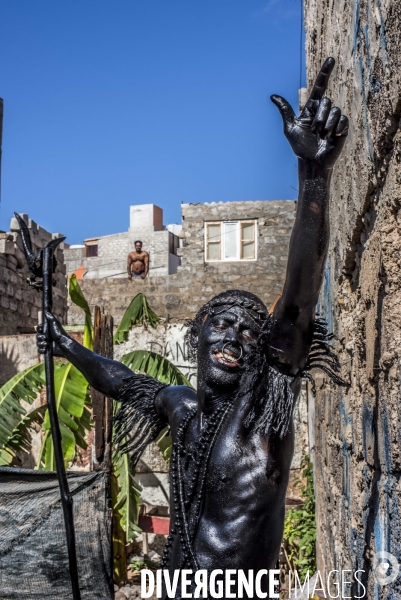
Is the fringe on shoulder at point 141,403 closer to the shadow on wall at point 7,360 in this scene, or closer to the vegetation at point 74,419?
the vegetation at point 74,419

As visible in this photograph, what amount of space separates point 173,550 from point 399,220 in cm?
139

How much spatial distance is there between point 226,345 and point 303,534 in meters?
6.24

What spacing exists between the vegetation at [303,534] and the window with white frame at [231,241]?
8317 millimetres

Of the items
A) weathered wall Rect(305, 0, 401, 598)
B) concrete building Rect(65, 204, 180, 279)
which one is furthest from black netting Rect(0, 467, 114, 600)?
concrete building Rect(65, 204, 180, 279)

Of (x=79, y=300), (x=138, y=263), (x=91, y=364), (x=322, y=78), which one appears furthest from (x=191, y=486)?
(x=138, y=263)

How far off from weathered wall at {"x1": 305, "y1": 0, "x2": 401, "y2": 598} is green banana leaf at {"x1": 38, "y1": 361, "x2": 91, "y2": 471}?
3.76 m

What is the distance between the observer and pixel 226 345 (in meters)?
2.56

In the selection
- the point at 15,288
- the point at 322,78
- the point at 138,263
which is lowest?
the point at 322,78

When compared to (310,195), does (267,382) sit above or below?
below

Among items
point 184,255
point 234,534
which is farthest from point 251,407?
point 184,255

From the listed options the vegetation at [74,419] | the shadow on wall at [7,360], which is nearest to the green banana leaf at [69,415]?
the vegetation at [74,419]

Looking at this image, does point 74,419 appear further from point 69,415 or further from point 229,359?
point 229,359

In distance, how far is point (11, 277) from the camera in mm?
12086

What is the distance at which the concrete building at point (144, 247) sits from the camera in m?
22.1
